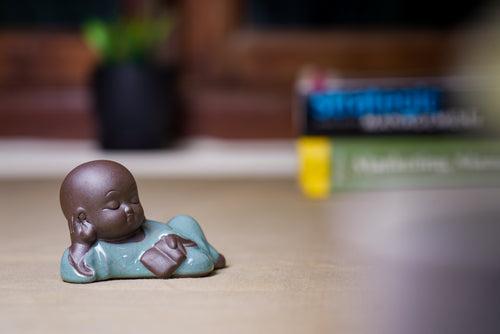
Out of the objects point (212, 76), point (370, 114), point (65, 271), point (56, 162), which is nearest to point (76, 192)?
point (65, 271)

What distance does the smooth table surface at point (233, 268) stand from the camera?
0.84m

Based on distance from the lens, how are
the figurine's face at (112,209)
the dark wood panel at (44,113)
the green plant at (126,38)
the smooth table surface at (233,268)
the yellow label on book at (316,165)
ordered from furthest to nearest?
the dark wood panel at (44,113)
the green plant at (126,38)
the yellow label on book at (316,165)
the figurine's face at (112,209)
the smooth table surface at (233,268)

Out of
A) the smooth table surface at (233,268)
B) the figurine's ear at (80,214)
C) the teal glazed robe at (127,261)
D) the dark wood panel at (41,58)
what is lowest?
the smooth table surface at (233,268)

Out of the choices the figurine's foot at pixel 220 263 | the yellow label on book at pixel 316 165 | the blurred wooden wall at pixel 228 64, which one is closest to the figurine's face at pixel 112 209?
the figurine's foot at pixel 220 263

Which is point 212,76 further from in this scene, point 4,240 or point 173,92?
point 4,240

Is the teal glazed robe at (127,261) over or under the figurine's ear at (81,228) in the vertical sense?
under

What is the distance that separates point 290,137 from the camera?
245cm

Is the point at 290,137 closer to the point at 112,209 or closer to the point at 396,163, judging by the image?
the point at 396,163

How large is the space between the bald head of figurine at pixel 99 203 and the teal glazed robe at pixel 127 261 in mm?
14

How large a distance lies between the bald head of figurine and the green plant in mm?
1217

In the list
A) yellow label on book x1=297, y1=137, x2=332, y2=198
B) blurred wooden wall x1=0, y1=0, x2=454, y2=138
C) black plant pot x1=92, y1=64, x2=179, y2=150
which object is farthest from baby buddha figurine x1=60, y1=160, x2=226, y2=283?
blurred wooden wall x1=0, y1=0, x2=454, y2=138

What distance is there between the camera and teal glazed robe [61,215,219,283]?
0.99 metres

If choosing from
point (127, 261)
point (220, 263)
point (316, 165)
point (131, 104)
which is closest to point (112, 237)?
point (127, 261)

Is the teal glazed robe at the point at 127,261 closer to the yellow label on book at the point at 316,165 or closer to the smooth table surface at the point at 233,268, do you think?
the smooth table surface at the point at 233,268
